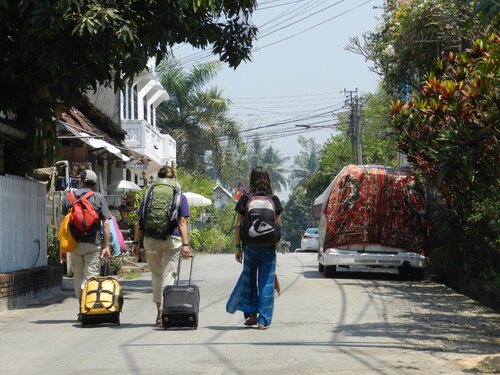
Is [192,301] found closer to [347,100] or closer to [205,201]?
[205,201]

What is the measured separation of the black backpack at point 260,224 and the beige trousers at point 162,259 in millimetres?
928

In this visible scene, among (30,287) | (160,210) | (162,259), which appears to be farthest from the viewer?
(30,287)

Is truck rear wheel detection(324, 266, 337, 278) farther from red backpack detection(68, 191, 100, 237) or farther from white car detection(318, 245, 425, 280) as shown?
red backpack detection(68, 191, 100, 237)

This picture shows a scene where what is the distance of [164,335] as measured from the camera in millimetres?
10820

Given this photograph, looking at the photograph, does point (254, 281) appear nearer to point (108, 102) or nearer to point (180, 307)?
point (180, 307)

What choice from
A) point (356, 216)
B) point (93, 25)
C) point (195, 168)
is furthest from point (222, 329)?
point (195, 168)

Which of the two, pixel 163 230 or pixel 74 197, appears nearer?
pixel 163 230

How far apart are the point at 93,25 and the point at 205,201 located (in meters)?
25.3

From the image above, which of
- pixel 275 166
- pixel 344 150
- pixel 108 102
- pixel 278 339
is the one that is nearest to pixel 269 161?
pixel 275 166

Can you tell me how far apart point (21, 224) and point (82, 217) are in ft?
13.3

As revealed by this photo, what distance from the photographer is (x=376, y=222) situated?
71.4ft

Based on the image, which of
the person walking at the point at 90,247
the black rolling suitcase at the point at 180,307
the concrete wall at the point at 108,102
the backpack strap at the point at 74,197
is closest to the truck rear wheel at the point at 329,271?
the person walking at the point at 90,247

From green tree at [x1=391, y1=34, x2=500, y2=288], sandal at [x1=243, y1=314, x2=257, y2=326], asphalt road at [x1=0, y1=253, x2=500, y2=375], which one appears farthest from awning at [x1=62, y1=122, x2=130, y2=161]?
sandal at [x1=243, y1=314, x2=257, y2=326]

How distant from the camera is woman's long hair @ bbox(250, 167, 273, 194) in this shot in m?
11.6
